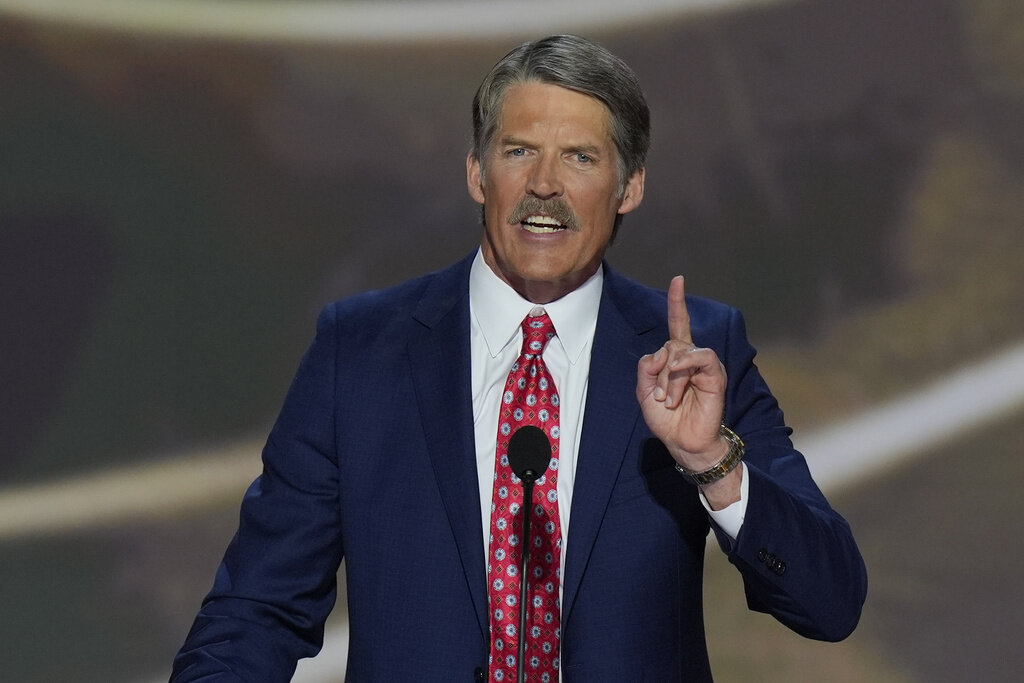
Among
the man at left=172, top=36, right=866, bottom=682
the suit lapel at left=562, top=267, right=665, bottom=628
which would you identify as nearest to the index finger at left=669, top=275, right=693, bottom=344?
the man at left=172, top=36, right=866, bottom=682

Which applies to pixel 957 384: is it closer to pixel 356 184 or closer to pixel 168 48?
pixel 356 184

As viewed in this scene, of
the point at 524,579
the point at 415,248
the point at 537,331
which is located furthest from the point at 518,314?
the point at 415,248

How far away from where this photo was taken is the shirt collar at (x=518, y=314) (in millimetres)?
2193

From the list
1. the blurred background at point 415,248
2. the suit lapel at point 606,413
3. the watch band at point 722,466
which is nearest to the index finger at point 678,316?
the watch band at point 722,466

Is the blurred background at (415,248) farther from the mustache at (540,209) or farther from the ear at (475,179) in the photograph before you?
the mustache at (540,209)

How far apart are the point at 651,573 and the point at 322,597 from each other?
1.65ft

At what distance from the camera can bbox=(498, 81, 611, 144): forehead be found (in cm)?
214

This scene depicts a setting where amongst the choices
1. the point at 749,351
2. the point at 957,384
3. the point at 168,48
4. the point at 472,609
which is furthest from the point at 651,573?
the point at 168,48

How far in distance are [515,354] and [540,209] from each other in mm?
238

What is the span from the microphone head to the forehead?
0.63 metres

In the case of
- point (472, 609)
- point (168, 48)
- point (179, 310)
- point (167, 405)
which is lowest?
point (472, 609)

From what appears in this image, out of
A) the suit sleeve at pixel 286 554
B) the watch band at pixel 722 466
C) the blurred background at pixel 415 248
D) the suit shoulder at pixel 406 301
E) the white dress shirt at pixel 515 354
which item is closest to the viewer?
the watch band at pixel 722 466

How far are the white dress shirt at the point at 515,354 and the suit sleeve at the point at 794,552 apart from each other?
250 millimetres

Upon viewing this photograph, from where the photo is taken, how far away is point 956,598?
374 cm
